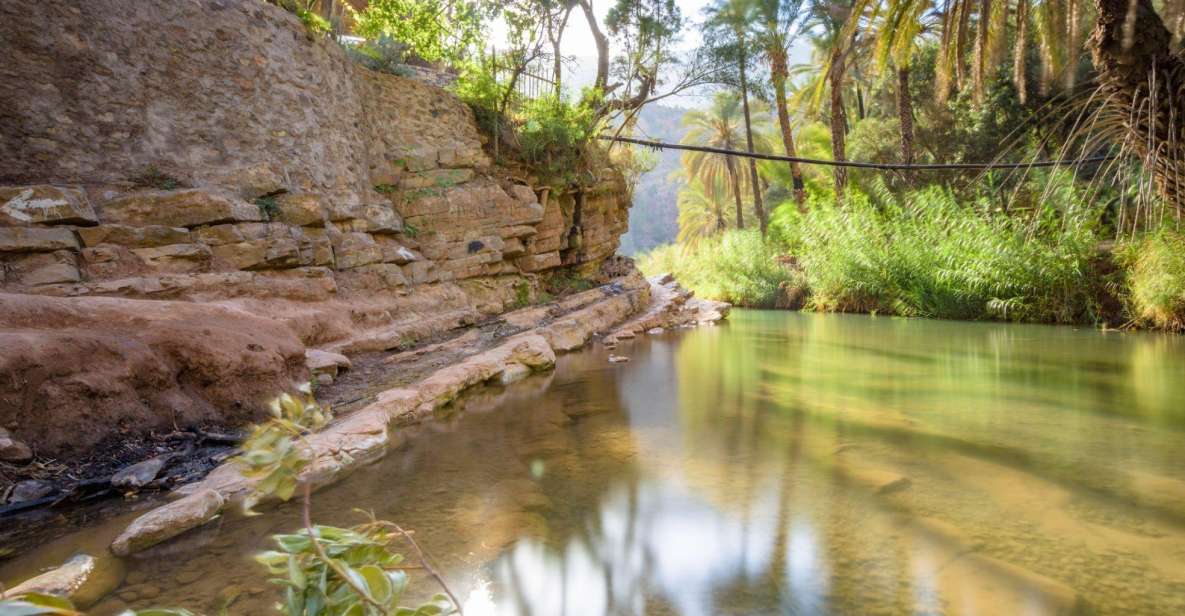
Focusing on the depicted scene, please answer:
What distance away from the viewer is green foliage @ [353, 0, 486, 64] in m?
10.3

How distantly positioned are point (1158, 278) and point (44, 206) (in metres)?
14.1

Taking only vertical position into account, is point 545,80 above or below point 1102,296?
above

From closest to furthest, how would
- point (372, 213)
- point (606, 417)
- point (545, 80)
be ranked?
point (606, 417) < point (372, 213) < point (545, 80)

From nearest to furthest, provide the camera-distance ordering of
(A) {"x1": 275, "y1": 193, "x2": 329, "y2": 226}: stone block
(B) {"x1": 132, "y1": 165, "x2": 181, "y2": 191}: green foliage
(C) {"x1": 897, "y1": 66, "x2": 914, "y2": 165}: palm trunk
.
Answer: (B) {"x1": 132, "y1": 165, "x2": 181, "y2": 191}: green foliage, (A) {"x1": 275, "y1": 193, "x2": 329, "y2": 226}: stone block, (C) {"x1": 897, "y1": 66, "x2": 914, "y2": 165}: palm trunk

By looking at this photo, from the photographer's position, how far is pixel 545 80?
12.8 m

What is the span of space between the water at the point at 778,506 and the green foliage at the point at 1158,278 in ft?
14.5

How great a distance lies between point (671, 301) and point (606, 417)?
989 cm

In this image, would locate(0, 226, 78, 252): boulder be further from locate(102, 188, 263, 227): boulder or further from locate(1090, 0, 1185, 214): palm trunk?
locate(1090, 0, 1185, 214): palm trunk

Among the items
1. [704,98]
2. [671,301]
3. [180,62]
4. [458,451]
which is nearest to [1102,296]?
[671,301]

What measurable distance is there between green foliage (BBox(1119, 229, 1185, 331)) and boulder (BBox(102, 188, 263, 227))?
12.4m

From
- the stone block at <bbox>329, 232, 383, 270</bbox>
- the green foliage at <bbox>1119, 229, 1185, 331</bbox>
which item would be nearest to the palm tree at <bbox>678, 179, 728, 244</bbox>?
the green foliage at <bbox>1119, 229, 1185, 331</bbox>

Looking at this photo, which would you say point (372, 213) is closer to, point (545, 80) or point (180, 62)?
point (180, 62)

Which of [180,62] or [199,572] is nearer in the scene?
[199,572]

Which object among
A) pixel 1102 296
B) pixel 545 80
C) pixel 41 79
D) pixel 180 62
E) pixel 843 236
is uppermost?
pixel 545 80
